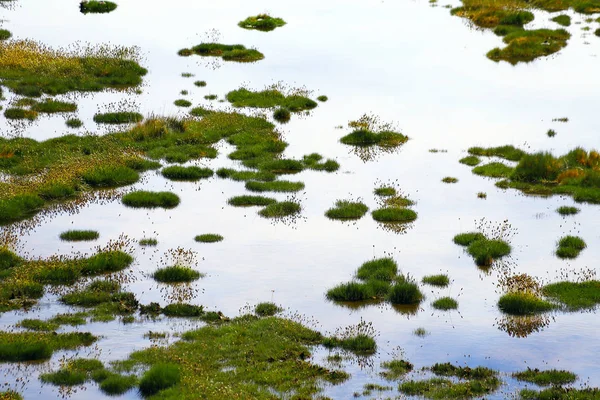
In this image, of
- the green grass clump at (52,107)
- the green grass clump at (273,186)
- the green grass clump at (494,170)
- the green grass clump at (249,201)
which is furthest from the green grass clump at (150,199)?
the green grass clump at (494,170)

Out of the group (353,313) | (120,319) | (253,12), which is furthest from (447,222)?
(253,12)

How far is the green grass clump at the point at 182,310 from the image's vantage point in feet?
73.4

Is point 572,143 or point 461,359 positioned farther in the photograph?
point 572,143

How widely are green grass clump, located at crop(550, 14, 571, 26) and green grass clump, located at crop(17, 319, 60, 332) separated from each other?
56806 millimetres

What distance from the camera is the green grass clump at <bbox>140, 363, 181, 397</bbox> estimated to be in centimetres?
1803

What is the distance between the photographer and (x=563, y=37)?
6325 cm

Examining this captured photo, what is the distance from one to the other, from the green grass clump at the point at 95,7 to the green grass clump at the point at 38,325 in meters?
54.1

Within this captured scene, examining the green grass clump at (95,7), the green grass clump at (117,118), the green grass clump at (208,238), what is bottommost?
the green grass clump at (208,238)

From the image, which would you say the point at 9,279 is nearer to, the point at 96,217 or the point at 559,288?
the point at 96,217

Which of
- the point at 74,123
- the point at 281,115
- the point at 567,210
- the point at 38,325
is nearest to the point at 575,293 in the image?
the point at 567,210

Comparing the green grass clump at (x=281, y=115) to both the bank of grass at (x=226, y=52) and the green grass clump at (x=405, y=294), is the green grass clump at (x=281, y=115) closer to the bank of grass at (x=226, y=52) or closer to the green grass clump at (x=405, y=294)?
the bank of grass at (x=226, y=52)

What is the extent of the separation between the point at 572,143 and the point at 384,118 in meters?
9.63

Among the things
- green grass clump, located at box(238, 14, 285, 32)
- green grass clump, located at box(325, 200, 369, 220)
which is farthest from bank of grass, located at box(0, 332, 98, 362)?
green grass clump, located at box(238, 14, 285, 32)

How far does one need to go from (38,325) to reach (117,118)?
68.0 feet
